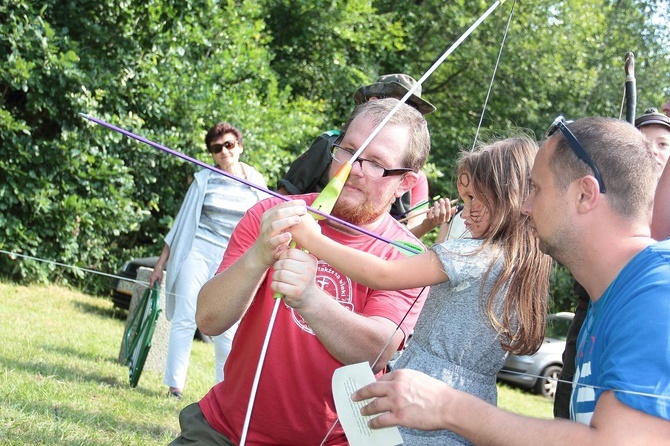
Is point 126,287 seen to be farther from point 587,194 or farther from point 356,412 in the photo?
point 587,194

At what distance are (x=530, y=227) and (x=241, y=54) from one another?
10.1 m

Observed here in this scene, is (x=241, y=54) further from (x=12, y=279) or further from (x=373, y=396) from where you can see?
(x=373, y=396)

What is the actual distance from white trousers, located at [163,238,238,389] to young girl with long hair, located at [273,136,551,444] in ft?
11.6

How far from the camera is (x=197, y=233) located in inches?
248

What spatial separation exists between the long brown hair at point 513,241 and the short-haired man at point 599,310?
15.0 inches

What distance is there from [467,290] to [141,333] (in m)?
4.29

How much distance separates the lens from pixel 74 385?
5594 millimetres

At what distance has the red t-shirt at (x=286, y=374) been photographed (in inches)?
102

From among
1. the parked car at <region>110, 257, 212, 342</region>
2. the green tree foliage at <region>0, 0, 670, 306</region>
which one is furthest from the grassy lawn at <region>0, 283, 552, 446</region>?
the green tree foliage at <region>0, 0, 670, 306</region>

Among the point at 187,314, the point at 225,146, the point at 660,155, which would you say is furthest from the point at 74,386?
the point at 660,155

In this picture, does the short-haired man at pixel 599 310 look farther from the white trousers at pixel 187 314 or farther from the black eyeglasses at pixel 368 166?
the white trousers at pixel 187 314

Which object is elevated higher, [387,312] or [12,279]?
[387,312]

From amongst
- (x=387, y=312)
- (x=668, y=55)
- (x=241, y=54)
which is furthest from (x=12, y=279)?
(x=668, y=55)

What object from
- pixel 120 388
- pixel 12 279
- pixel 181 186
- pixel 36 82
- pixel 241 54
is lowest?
pixel 12 279
